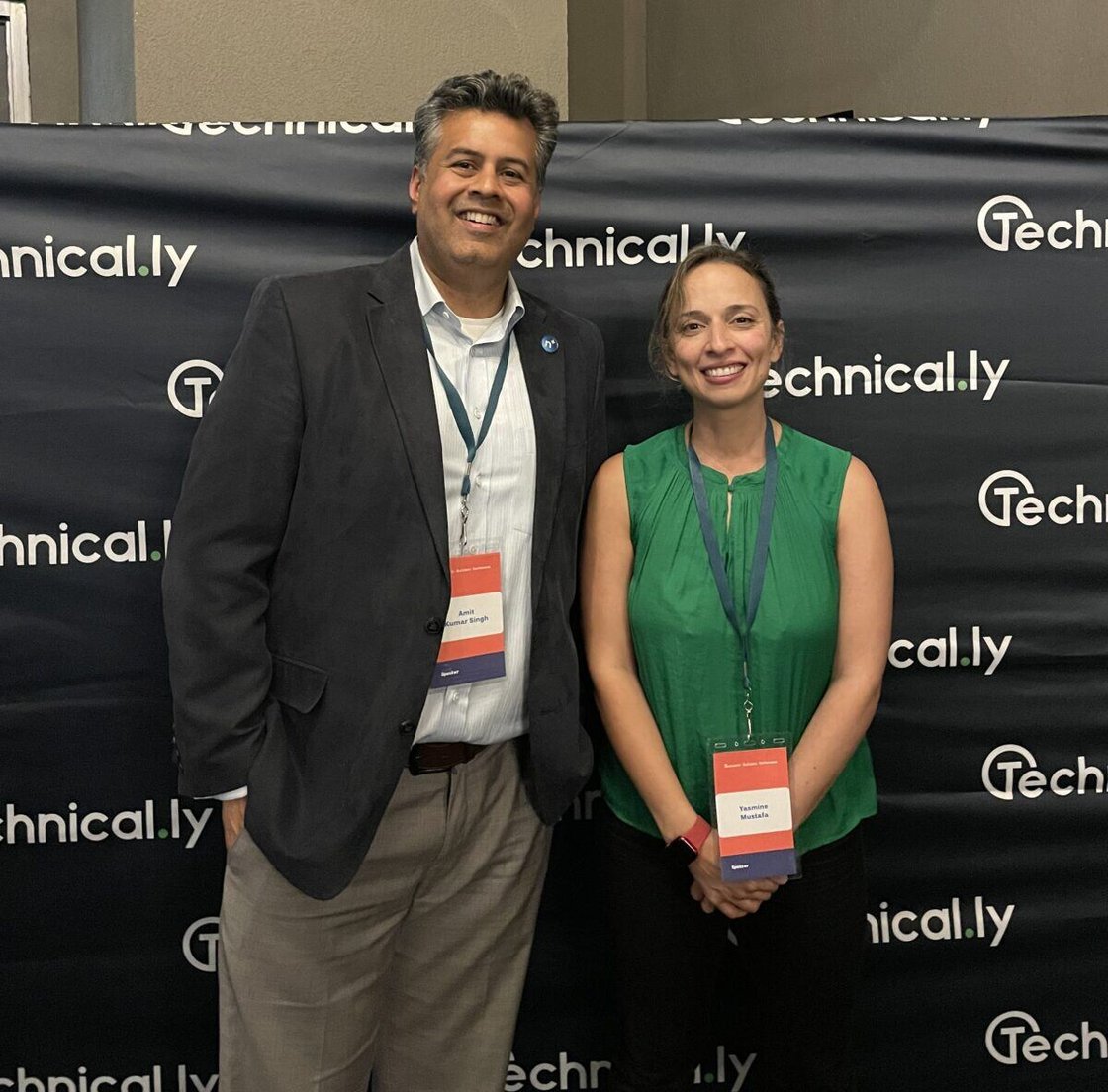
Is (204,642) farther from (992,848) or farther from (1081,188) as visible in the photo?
(1081,188)

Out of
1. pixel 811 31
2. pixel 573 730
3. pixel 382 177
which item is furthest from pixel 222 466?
pixel 811 31

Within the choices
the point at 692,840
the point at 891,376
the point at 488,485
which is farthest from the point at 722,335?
the point at 692,840

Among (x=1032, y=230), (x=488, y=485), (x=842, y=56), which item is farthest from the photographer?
(x=842, y=56)

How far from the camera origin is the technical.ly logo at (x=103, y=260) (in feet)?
6.30

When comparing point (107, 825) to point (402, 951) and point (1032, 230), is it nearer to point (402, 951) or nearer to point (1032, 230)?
point (402, 951)

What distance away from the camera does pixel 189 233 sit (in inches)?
76.9

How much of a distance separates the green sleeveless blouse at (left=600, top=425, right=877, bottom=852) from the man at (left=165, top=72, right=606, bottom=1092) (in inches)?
4.5

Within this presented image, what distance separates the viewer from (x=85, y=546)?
1.98 m

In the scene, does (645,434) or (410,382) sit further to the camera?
(645,434)

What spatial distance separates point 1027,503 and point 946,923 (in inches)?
31.4

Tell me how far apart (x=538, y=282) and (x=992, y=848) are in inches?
52.7

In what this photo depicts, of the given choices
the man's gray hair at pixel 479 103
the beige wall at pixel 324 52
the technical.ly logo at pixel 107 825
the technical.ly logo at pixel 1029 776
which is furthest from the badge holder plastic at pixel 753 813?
the beige wall at pixel 324 52

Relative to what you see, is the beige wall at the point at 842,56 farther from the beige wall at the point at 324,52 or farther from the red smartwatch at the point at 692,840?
the red smartwatch at the point at 692,840

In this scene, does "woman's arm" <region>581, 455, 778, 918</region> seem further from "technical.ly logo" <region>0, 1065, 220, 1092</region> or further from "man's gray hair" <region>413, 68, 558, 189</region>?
"technical.ly logo" <region>0, 1065, 220, 1092</region>
